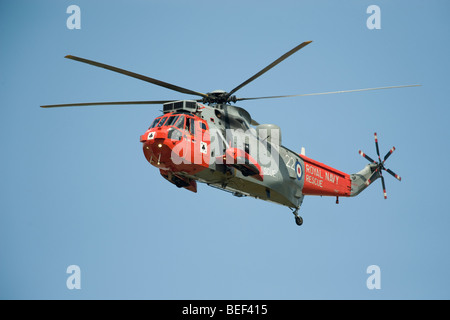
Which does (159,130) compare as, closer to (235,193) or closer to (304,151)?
(235,193)

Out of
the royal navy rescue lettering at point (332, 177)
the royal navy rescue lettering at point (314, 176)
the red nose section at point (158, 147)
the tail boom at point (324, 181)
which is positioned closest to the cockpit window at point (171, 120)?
the red nose section at point (158, 147)

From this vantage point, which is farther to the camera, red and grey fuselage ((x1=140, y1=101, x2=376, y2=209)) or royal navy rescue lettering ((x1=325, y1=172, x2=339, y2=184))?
royal navy rescue lettering ((x1=325, y1=172, x2=339, y2=184))

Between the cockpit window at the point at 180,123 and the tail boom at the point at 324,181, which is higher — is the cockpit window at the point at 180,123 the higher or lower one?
the higher one

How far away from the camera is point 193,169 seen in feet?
65.2

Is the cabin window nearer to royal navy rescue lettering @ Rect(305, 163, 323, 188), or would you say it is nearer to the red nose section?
the red nose section

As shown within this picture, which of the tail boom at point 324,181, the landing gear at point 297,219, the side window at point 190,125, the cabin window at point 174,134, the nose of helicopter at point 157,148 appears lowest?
the landing gear at point 297,219

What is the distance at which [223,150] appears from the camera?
20.6m

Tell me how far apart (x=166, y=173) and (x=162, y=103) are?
257 centimetres

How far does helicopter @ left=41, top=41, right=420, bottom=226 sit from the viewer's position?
63.3 feet

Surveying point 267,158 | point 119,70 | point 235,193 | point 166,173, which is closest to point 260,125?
point 267,158

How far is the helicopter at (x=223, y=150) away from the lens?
1928 centimetres

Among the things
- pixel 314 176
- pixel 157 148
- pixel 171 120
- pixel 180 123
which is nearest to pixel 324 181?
pixel 314 176

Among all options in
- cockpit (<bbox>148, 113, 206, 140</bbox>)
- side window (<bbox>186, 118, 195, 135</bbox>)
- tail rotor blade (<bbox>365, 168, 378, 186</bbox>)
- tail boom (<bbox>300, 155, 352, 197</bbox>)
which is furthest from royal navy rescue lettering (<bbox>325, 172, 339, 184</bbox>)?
side window (<bbox>186, 118, 195, 135</bbox>)

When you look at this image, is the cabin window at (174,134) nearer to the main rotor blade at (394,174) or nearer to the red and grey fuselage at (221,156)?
the red and grey fuselage at (221,156)
